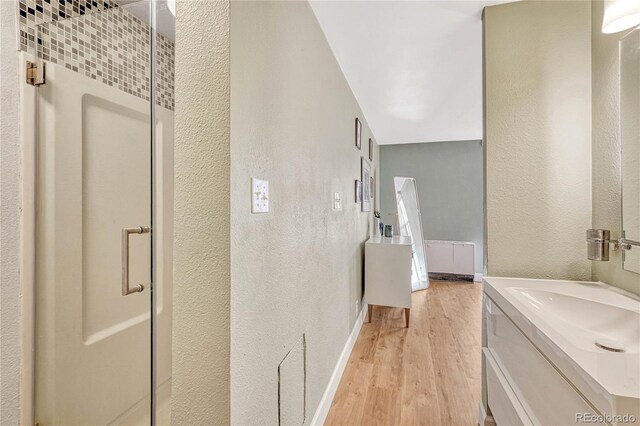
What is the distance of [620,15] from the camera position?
1.20 m

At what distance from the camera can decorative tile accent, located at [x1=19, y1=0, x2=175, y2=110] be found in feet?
3.55

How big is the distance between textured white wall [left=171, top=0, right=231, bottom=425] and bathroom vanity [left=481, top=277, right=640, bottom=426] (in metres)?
0.89

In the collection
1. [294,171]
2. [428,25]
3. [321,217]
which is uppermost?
[428,25]

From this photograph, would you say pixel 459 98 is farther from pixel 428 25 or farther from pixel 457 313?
pixel 457 313

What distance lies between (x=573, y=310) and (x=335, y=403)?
143cm

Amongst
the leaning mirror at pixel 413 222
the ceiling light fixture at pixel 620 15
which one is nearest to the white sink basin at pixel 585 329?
the ceiling light fixture at pixel 620 15

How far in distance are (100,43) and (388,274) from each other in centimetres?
279

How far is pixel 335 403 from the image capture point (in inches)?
73.6

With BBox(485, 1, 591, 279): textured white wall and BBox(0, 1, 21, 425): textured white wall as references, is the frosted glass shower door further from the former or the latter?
BBox(485, 1, 591, 279): textured white wall

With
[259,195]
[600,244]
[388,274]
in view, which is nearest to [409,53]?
[600,244]

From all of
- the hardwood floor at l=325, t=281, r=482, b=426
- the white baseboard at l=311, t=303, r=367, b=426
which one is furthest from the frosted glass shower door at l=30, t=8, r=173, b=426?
the hardwood floor at l=325, t=281, r=482, b=426

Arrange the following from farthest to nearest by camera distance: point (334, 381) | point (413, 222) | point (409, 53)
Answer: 1. point (413, 222)
2. point (409, 53)
3. point (334, 381)

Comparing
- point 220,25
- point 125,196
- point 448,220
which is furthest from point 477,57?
point 448,220

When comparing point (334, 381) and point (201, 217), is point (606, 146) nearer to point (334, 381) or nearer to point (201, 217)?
point (201, 217)
